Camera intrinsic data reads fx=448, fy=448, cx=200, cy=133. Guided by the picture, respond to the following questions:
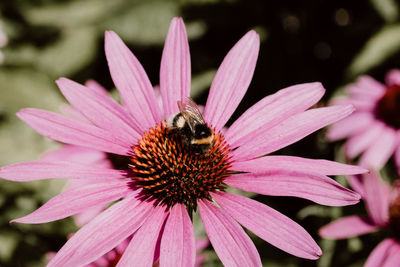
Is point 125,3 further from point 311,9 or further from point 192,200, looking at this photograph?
point 192,200

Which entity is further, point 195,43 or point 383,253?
point 195,43

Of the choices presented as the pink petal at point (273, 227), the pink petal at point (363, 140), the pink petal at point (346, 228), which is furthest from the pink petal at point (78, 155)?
the pink petal at point (363, 140)

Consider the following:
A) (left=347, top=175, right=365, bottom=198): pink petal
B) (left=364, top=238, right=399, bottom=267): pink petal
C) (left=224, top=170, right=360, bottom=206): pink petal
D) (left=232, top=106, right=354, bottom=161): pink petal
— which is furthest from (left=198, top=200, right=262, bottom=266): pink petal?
(left=347, top=175, right=365, bottom=198): pink petal

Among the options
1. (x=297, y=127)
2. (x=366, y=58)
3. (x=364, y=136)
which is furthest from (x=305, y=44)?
(x=297, y=127)

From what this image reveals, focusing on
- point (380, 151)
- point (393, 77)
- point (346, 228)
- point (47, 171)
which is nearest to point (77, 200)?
point (47, 171)

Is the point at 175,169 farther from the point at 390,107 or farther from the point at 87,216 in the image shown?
the point at 390,107

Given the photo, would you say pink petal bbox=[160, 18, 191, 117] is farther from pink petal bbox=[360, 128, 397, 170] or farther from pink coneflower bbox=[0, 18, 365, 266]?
pink petal bbox=[360, 128, 397, 170]
